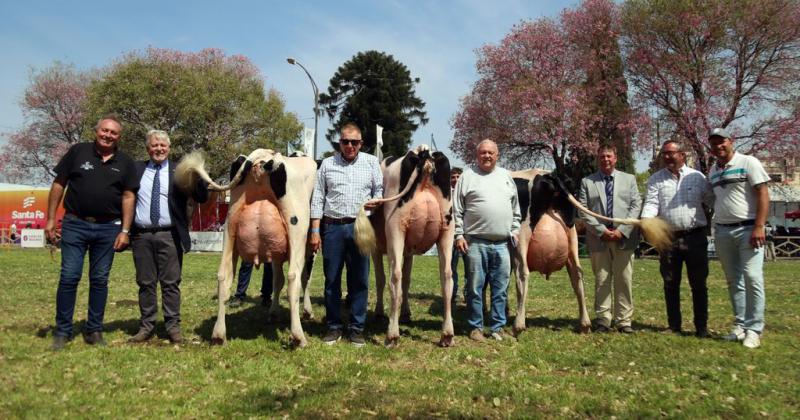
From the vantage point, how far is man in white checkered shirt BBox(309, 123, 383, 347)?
6.12 m

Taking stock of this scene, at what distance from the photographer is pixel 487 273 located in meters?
6.52

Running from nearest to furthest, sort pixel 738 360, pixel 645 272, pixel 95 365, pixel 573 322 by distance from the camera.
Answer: pixel 95 365
pixel 738 360
pixel 573 322
pixel 645 272

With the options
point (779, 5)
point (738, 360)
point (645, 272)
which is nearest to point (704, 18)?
point (779, 5)

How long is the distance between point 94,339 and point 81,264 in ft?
2.78

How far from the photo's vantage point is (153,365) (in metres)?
5.07

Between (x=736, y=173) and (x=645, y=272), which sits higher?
(x=736, y=173)

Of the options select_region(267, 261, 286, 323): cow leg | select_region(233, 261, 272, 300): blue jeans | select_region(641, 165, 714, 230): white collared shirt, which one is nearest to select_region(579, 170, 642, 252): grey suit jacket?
select_region(641, 165, 714, 230): white collared shirt

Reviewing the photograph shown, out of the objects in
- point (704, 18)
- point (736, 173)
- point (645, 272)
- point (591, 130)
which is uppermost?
point (704, 18)

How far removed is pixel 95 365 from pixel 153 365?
20.8 inches

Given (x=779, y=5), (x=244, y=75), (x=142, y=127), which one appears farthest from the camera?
(x=244, y=75)

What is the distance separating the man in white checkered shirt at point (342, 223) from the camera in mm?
6117

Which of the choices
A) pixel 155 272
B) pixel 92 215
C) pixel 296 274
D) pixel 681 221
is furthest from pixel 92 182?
pixel 681 221

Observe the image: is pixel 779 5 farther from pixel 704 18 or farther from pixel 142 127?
pixel 142 127

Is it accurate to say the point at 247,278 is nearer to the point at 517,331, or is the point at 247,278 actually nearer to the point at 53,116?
the point at 517,331
